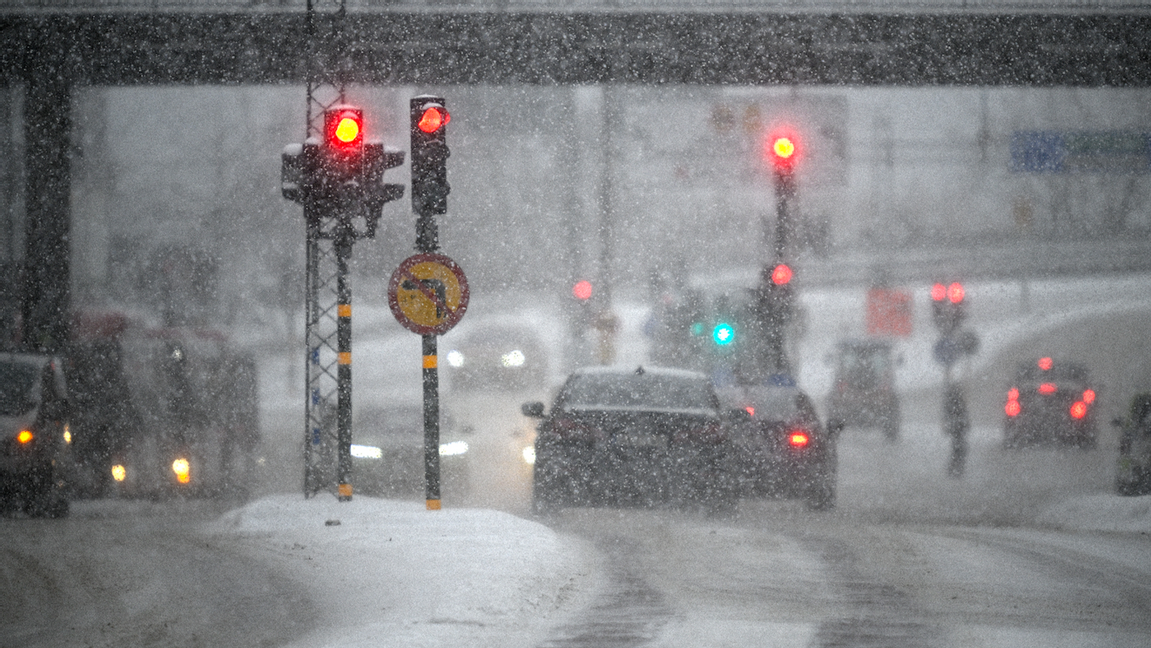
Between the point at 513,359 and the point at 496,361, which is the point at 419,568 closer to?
the point at 513,359

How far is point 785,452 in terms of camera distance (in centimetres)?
1795

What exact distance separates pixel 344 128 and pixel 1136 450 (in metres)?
Answer: 10.1

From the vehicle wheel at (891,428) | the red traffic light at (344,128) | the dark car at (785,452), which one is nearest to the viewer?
the red traffic light at (344,128)

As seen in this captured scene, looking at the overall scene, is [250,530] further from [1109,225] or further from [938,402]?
[1109,225]

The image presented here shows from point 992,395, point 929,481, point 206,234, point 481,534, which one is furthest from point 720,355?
point 992,395

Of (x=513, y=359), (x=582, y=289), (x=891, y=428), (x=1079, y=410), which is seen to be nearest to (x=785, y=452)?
(x=582, y=289)

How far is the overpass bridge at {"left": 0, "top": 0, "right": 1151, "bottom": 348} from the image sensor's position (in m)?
21.3

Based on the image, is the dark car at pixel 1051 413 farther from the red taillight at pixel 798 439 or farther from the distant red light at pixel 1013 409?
the red taillight at pixel 798 439

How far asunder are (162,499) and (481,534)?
1048 cm

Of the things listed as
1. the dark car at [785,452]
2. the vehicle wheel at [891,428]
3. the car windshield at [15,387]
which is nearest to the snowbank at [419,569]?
the car windshield at [15,387]

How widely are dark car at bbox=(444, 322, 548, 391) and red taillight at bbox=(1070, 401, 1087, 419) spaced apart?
25960 mm

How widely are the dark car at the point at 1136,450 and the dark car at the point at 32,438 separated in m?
11.8

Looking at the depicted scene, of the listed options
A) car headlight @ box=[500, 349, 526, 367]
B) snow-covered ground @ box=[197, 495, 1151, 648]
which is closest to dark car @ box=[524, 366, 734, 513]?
snow-covered ground @ box=[197, 495, 1151, 648]

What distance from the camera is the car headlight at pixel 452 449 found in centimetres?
2003
